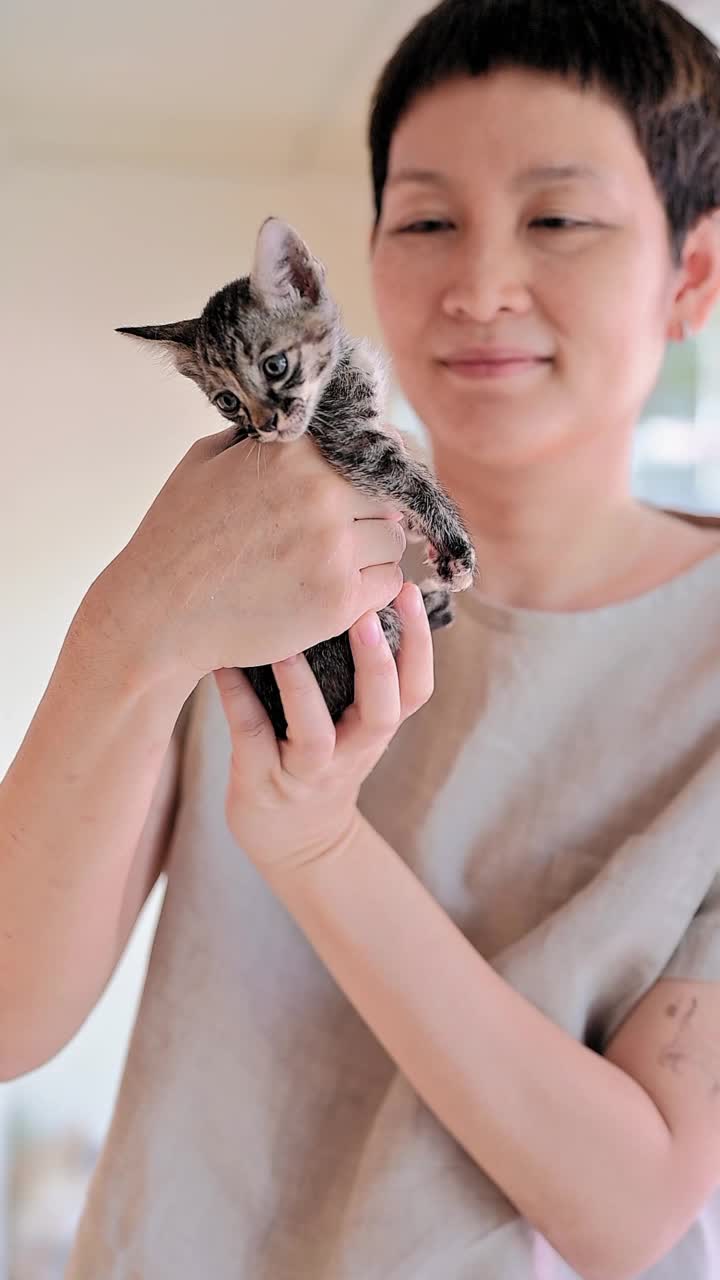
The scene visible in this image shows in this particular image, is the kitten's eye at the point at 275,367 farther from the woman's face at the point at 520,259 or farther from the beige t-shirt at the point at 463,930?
the beige t-shirt at the point at 463,930

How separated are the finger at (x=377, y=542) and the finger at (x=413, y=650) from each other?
0.03m

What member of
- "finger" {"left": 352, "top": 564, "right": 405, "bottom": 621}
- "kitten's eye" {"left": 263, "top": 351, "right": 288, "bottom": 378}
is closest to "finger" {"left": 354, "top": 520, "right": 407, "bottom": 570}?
"finger" {"left": 352, "top": 564, "right": 405, "bottom": 621}

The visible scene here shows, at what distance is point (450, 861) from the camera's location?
A: 2.37 ft

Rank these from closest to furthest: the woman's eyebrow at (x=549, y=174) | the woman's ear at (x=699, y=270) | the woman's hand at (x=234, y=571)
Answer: the woman's hand at (x=234, y=571) < the woman's eyebrow at (x=549, y=174) < the woman's ear at (x=699, y=270)

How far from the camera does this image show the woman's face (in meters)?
0.61

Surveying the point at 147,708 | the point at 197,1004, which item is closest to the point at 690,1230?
the point at 197,1004

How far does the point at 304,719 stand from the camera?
54 cm

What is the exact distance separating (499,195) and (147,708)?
1.41ft

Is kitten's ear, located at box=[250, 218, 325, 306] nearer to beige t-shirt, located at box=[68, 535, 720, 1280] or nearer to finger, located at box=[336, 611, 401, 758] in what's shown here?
finger, located at box=[336, 611, 401, 758]

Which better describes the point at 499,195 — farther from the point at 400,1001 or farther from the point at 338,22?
the point at 400,1001

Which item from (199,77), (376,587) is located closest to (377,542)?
(376,587)

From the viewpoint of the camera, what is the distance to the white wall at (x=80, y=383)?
607mm

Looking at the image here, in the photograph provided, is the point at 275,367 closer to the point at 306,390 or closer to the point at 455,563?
the point at 306,390

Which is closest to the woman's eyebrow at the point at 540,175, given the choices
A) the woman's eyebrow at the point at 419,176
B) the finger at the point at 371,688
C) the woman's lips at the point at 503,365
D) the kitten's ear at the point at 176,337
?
the woman's eyebrow at the point at 419,176
